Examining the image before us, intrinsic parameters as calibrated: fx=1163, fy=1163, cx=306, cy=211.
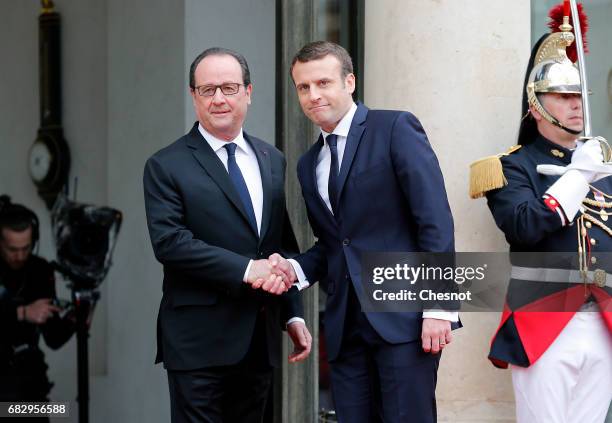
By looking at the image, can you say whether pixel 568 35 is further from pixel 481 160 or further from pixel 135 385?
pixel 135 385

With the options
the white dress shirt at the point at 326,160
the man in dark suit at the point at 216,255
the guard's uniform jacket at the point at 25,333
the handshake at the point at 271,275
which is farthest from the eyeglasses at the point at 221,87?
the guard's uniform jacket at the point at 25,333

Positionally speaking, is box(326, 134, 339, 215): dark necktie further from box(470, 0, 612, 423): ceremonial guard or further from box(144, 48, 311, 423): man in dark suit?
box(470, 0, 612, 423): ceremonial guard

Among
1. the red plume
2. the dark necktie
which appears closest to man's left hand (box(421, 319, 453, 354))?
the dark necktie

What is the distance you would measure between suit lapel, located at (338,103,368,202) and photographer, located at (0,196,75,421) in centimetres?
338

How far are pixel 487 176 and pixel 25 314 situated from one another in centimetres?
351

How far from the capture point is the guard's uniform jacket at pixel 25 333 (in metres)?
6.61

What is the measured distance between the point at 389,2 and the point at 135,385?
2765mm

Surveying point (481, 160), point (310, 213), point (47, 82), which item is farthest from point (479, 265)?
point (47, 82)

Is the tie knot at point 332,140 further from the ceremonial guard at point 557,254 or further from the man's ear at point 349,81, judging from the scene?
the ceremonial guard at point 557,254

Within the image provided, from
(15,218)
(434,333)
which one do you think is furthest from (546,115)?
(15,218)

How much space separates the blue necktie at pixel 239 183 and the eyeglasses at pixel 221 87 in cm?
19

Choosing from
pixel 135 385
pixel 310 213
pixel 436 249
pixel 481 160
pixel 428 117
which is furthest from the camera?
pixel 135 385

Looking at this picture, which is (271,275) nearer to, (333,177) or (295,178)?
(333,177)

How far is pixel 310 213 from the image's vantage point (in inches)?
158
